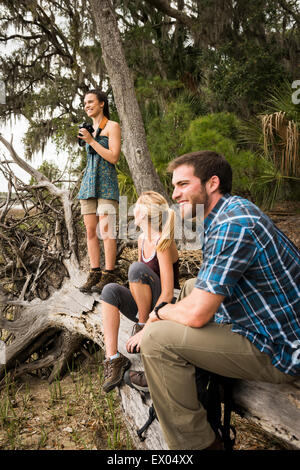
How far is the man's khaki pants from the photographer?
1.61 m

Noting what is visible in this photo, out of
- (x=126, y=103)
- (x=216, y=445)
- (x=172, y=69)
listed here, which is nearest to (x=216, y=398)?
(x=216, y=445)

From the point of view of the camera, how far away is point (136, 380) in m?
2.14

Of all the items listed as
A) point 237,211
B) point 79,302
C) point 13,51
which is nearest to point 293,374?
point 237,211

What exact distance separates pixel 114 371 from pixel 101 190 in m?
1.71

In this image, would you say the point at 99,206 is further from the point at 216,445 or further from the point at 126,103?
the point at 126,103

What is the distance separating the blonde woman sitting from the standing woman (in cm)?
80

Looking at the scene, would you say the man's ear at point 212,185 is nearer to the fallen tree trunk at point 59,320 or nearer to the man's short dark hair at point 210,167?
the man's short dark hair at point 210,167

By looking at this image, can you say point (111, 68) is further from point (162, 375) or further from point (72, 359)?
point (162, 375)

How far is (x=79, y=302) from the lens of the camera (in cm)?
337

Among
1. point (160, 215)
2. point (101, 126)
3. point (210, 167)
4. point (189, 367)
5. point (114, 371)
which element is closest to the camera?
point (189, 367)

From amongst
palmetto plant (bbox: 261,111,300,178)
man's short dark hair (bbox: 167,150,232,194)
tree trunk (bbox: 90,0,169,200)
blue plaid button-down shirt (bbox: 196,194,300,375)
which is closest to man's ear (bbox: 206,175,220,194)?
man's short dark hair (bbox: 167,150,232,194)

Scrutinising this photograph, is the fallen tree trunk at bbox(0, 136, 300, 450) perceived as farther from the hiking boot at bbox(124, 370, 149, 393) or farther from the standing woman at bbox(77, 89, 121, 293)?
the standing woman at bbox(77, 89, 121, 293)

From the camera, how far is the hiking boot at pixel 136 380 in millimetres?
2105

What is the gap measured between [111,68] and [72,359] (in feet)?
16.0
